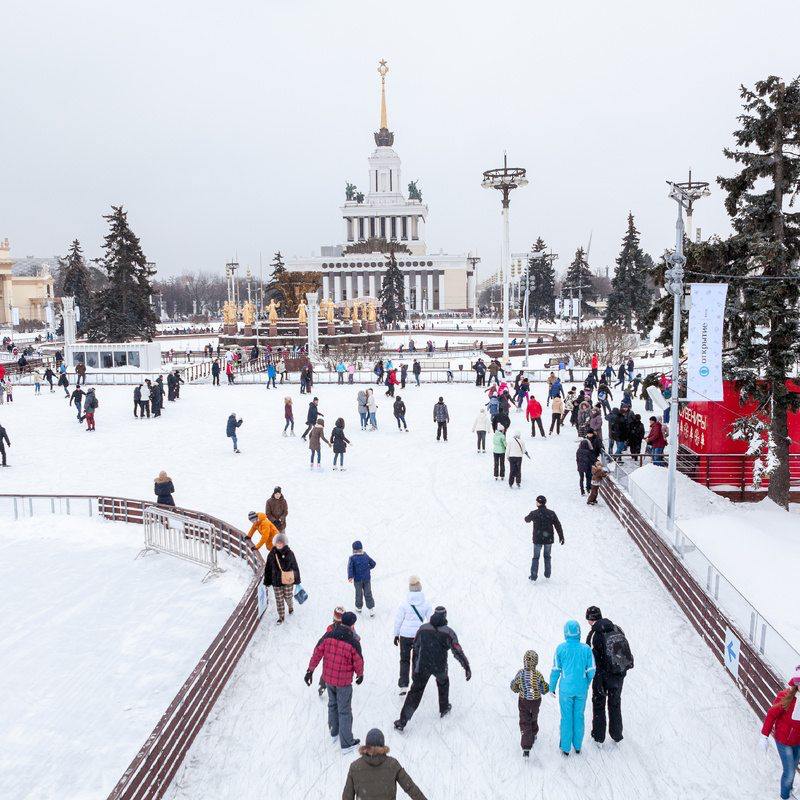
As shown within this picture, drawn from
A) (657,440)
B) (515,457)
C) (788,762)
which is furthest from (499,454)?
(788,762)

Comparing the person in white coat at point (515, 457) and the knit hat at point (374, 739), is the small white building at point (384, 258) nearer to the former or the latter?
the person in white coat at point (515, 457)

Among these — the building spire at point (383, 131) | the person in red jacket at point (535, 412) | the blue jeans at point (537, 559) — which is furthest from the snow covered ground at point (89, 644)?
the building spire at point (383, 131)

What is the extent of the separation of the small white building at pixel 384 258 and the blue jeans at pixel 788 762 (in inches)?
4050

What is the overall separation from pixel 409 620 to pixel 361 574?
→ 1830mm

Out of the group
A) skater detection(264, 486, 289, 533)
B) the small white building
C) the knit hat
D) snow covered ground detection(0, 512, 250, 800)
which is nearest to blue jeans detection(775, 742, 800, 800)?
the knit hat

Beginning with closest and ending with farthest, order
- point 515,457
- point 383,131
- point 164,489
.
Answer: point 164,489
point 515,457
point 383,131

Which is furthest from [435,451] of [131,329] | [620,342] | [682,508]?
[131,329]

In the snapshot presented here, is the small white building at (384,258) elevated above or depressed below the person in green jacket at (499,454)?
above

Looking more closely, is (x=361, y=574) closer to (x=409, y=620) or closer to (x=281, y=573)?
(x=281, y=573)

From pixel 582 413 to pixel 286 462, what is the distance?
7.49m

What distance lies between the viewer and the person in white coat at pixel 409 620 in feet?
22.4

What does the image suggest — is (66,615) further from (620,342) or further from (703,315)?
(620,342)

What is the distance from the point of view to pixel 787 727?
17.7 feet

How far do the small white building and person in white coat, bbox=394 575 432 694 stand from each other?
101 meters
